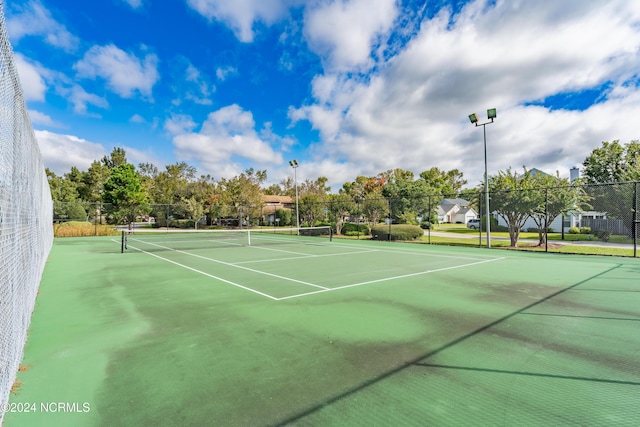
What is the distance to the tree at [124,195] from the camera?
112ft

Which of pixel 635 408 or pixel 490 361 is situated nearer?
pixel 635 408

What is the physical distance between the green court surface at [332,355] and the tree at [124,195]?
3114 centimetres

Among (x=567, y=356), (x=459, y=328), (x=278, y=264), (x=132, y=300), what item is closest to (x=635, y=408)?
(x=567, y=356)

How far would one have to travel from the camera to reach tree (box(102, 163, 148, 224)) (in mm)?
34062

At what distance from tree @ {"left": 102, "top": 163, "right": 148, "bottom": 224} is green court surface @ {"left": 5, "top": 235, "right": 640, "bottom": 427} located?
31138mm

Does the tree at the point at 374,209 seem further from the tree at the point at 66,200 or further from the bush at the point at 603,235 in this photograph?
the tree at the point at 66,200

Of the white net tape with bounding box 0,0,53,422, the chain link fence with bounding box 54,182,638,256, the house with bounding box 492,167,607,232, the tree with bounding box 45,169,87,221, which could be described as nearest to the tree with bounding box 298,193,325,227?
the chain link fence with bounding box 54,182,638,256

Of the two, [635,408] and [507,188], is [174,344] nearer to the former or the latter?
[635,408]

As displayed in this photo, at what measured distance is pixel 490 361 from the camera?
3.26m

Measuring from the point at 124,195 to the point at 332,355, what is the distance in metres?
37.8

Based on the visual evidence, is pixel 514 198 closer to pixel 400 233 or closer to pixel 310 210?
pixel 400 233

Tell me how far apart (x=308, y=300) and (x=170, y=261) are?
279 inches

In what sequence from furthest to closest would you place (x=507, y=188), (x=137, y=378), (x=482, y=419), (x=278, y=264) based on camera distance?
(x=507, y=188) → (x=278, y=264) → (x=137, y=378) → (x=482, y=419)

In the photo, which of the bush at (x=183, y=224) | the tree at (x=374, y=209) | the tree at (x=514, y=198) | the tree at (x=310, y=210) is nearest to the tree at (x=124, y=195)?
the bush at (x=183, y=224)
